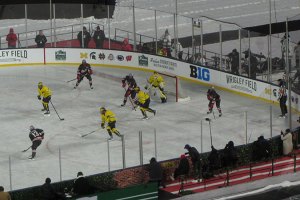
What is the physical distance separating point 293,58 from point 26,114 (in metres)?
9.99

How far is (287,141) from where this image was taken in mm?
30141

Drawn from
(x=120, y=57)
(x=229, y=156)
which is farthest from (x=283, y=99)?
(x=120, y=57)

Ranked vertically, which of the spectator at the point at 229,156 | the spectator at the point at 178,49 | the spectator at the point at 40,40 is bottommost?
the spectator at the point at 229,156

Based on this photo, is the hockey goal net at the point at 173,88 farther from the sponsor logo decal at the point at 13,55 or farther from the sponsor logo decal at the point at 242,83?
the sponsor logo decal at the point at 13,55

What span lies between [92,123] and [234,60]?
727 cm

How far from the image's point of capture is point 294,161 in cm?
2914

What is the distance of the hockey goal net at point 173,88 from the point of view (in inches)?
1500

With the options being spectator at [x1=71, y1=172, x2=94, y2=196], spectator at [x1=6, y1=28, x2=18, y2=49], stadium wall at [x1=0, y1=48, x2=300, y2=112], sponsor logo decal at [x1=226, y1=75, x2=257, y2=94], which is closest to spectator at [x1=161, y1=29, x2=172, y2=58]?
stadium wall at [x1=0, y1=48, x2=300, y2=112]

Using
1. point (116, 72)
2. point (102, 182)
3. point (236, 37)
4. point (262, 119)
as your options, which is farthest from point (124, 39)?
point (102, 182)

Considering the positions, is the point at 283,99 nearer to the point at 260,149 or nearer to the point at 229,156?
the point at 260,149

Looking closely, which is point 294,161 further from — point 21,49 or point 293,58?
point 21,49

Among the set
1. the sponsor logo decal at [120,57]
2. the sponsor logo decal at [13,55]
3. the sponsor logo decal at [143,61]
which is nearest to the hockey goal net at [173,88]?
the sponsor logo decal at [143,61]

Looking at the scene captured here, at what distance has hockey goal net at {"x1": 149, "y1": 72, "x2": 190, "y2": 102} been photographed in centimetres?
3809

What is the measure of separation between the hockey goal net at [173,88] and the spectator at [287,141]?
8.41 metres
